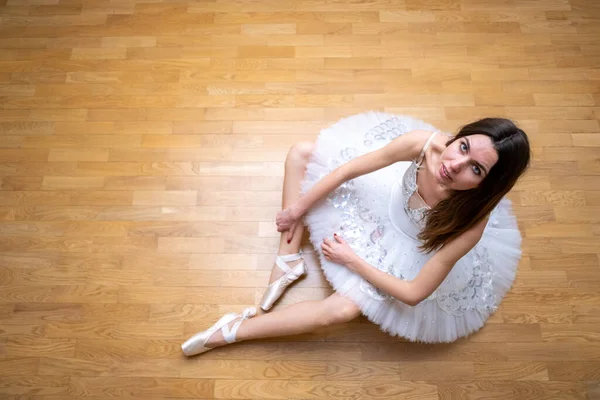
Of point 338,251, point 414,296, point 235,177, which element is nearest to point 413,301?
point 414,296

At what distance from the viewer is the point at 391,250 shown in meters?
1.82

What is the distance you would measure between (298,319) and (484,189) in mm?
839

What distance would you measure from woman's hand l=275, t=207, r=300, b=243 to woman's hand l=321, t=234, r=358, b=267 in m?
0.18

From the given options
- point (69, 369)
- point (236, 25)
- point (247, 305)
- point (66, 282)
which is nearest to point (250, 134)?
point (236, 25)

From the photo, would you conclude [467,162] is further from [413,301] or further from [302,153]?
[302,153]

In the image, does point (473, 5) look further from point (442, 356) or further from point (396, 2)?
point (442, 356)

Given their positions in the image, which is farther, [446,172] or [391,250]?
[391,250]

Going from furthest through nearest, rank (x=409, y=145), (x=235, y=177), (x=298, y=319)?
(x=235, y=177), (x=298, y=319), (x=409, y=145)

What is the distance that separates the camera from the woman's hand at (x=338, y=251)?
1803mm

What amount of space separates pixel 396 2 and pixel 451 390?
1.81 m

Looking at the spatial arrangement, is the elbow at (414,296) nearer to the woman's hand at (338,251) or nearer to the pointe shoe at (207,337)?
the woman's hand at (338,251)

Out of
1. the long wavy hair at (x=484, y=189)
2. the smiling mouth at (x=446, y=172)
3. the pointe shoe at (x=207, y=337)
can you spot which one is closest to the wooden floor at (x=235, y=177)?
the pointe shoe at (x=207, y=337)

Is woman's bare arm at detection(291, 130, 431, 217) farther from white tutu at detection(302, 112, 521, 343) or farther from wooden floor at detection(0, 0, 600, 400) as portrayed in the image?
wooden floor at detection(0, 0, 600, 400)

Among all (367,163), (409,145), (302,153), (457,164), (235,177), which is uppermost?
(457,164)
